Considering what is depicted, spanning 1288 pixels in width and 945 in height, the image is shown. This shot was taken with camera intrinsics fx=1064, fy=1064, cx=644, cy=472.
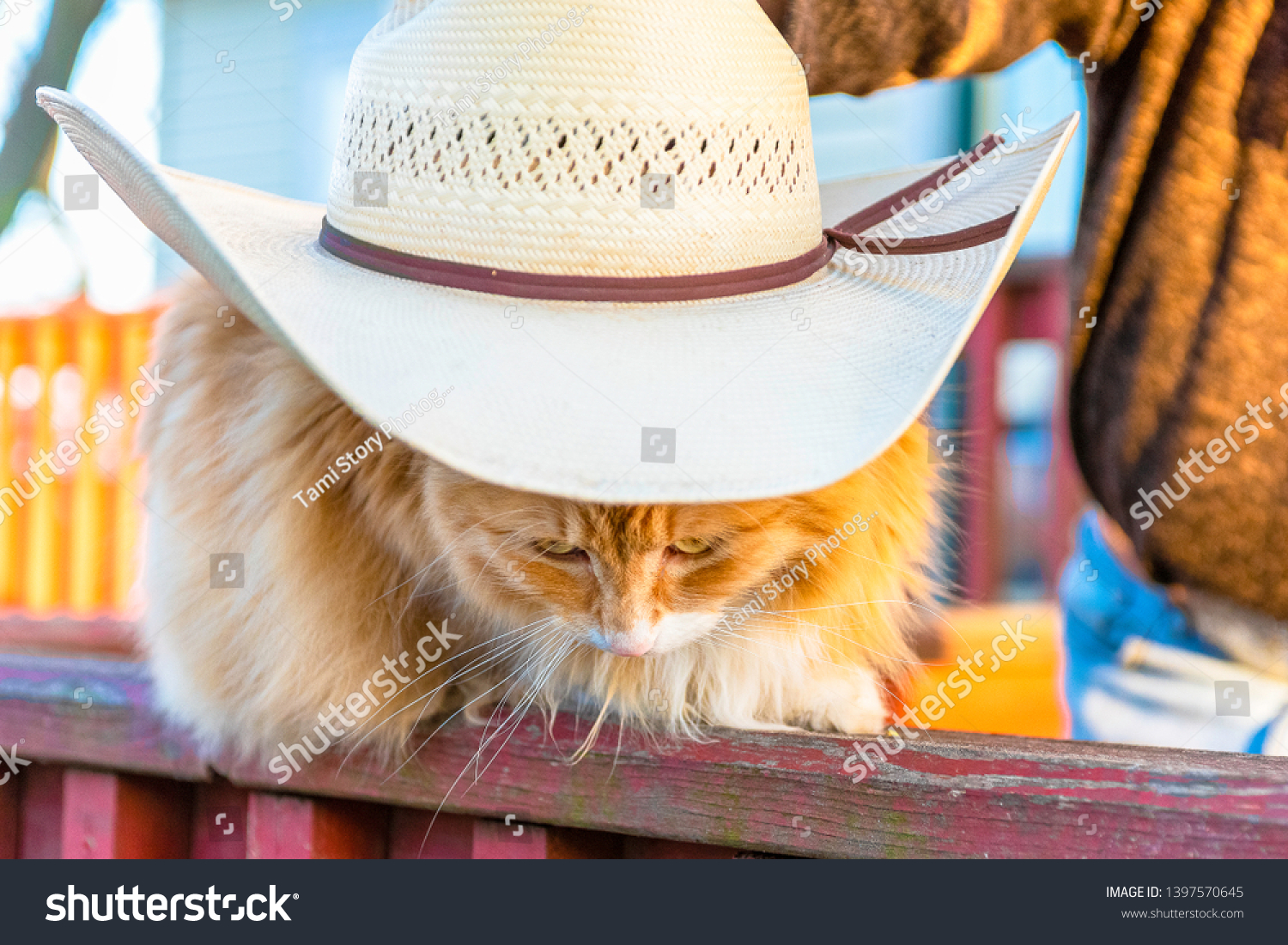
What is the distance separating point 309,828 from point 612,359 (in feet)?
2.30

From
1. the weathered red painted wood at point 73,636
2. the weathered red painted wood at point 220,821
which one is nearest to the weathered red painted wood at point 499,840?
the weathered red painted wood at point 220,821

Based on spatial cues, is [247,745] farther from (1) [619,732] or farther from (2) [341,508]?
(1) [619,732]

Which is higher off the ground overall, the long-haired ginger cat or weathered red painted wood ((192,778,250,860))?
the long-haired ginger cat

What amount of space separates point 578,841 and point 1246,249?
3.59 feet

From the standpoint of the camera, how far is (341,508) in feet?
4.48

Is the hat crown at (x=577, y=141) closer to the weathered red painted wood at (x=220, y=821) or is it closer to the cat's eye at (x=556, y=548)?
the cat's eye at (x=556, y=548)

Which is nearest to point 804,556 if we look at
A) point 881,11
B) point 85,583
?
point 881,11

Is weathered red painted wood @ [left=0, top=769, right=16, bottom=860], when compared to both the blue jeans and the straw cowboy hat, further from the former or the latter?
the blue jeans

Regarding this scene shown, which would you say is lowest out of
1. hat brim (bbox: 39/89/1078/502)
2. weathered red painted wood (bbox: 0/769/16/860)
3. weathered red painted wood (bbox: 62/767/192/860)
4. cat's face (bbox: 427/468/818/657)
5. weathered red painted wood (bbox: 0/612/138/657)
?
weathered red painted wood (bbox: 0/612/138/657)

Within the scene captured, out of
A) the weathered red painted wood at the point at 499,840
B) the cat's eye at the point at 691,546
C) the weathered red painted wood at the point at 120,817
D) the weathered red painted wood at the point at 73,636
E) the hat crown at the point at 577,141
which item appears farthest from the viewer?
the weathered red painted wood at the point at 73,636

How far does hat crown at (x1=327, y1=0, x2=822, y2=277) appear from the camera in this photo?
99 cm

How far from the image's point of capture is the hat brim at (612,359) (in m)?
0.86

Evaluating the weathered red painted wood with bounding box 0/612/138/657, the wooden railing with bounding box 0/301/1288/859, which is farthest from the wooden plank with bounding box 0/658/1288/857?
the weathered red painted wood with bounding box 0/612/138/657

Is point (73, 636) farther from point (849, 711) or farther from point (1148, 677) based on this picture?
point (1148, 677)
